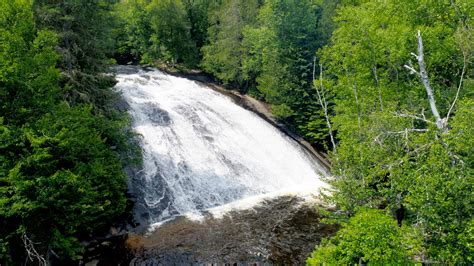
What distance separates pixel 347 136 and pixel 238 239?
6.48 m

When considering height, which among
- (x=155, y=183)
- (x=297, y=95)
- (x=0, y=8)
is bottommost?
(x=155, y=183)

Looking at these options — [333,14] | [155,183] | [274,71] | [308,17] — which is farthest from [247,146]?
[333,14]

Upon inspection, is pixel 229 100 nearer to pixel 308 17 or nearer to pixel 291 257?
pixel 308 17

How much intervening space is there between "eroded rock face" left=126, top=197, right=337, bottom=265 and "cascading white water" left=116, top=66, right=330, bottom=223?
5.53ft

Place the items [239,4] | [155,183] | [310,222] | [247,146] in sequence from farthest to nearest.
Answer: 1. [239,4]
2. [247,146]
3. [155,183]
4. [310,222]

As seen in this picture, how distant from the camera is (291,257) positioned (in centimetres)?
1321

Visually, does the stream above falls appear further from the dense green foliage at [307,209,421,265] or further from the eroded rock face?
the dense green foliage at [307,209,421,265]

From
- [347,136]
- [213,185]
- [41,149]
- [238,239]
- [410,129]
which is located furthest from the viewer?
[213,185]

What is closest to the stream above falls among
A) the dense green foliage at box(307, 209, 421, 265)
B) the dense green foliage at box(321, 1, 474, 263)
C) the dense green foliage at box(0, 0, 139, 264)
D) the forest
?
the forest

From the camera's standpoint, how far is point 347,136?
49.2 feet

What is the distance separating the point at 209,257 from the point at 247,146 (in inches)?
408

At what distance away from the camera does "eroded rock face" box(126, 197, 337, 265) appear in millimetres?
13023

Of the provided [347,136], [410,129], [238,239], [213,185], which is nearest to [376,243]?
[410,129]

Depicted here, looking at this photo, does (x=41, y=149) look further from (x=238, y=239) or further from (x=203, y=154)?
(x=203, y=154)
